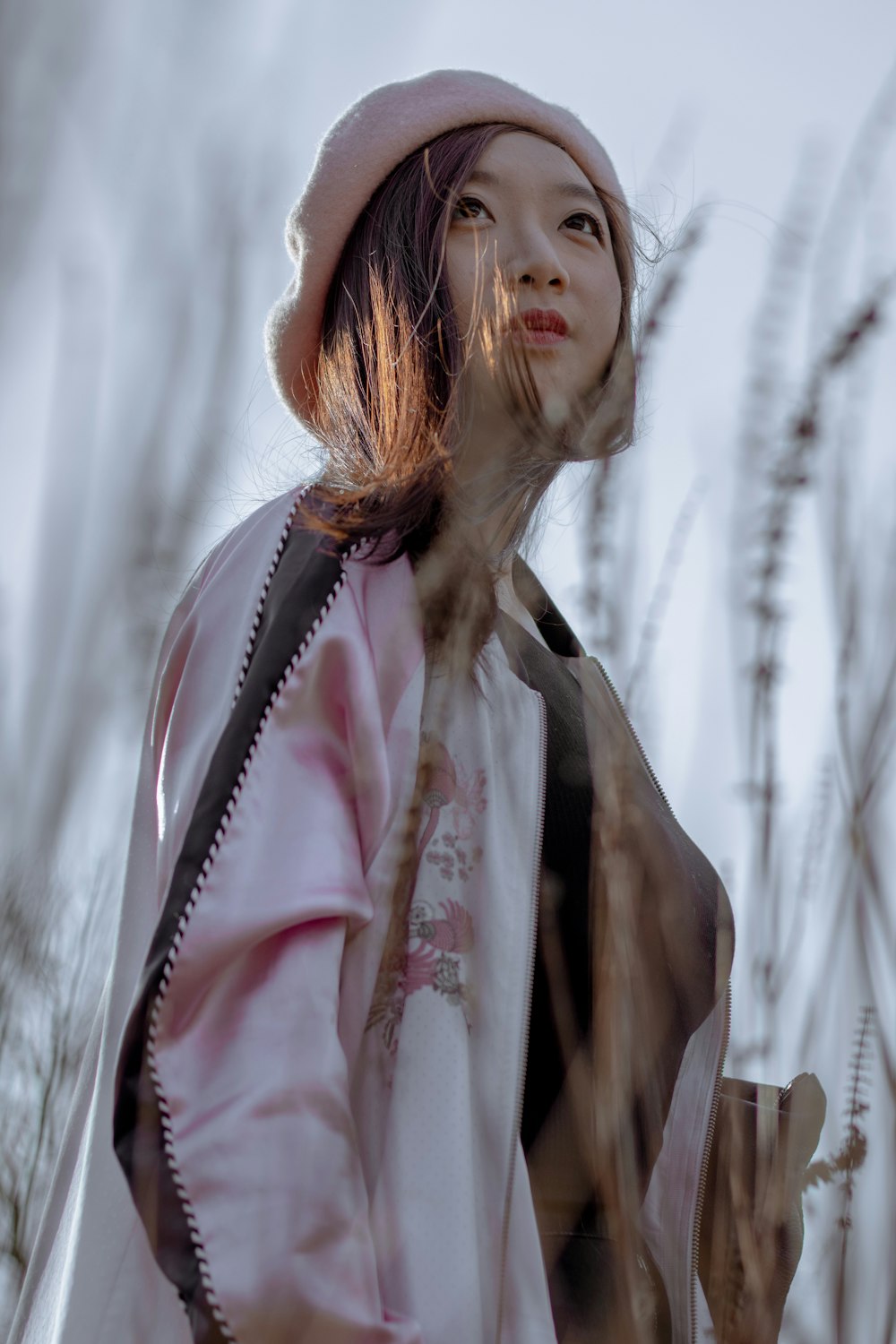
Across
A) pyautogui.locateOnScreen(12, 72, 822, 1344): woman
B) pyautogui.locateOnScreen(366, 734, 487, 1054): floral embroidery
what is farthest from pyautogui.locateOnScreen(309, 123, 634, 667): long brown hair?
pyautogui.locateOnScreen(366, 734, 487, 1054): floral embroidery

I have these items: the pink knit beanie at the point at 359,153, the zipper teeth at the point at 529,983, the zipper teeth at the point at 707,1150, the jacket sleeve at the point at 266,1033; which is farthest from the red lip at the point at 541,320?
the zipper teeth at the point at 707,1150

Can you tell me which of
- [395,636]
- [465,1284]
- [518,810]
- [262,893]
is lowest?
[465,1284]

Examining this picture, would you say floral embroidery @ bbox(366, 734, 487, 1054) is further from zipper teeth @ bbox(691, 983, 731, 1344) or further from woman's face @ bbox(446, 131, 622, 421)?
woman's face @ bbox(446, 131, 622, 421)

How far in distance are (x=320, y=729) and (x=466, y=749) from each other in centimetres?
17

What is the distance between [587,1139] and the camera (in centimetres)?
71

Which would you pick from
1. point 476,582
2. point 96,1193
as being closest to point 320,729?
point 476,582

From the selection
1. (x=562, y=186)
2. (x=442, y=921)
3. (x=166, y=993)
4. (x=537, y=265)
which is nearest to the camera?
(x=166, y=993)

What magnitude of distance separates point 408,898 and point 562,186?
924 mm

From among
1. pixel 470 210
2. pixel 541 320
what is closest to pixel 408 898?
pixel 541 320

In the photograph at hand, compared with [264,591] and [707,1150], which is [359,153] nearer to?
[264,591]

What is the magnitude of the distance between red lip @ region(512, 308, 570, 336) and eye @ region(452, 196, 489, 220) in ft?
0.41

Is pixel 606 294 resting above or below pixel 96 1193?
above

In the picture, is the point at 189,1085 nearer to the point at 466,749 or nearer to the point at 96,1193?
the point at 96,1193

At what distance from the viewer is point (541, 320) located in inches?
54.5
